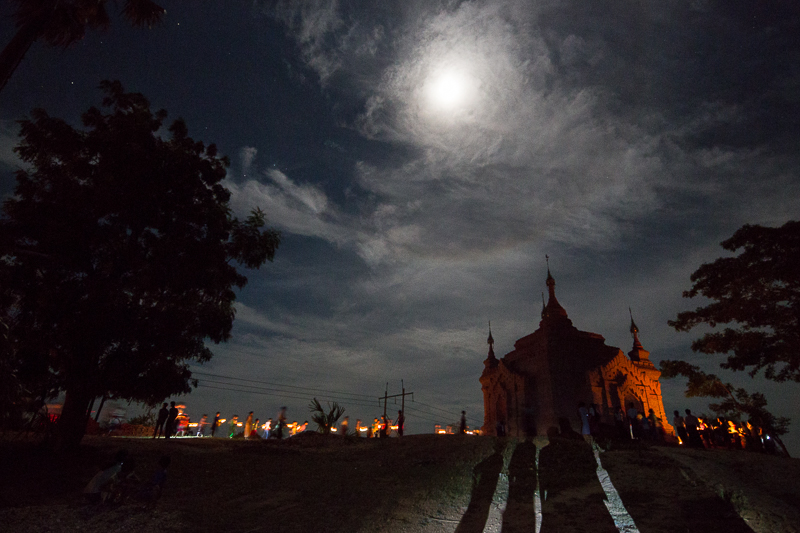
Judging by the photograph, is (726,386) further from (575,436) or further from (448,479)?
(448,479)

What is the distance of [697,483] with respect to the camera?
31.9 ft

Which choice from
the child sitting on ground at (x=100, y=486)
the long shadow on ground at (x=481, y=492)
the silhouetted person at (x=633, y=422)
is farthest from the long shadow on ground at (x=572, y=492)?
the child sitting on ground at (x=100, y=486)

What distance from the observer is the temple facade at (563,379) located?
30.5 metres

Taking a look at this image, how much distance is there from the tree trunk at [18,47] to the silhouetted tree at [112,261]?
3.94m

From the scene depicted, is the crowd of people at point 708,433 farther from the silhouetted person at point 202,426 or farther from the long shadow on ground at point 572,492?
the silhouetted person at point 202,426

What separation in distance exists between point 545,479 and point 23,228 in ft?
50.4

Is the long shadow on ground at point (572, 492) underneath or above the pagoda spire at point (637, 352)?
underneath

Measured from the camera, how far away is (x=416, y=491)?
10516mm

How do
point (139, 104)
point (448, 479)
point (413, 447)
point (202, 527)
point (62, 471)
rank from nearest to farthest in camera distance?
1. point (202, 527)
2. point (62, 471)
3. point (448, 479)
4. point (139, 104)
5. point (413, 447)

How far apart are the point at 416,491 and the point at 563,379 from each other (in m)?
23.5

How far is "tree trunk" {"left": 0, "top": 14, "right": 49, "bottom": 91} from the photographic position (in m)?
7.87

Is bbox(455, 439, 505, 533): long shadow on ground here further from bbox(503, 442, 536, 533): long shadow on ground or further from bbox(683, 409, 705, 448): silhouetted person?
bbox(683, 409, 705, 448): silhouetted person

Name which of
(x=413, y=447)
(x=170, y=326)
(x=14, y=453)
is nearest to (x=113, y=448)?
(x=14, y=453)

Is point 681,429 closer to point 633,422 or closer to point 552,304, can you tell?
point 633,422
